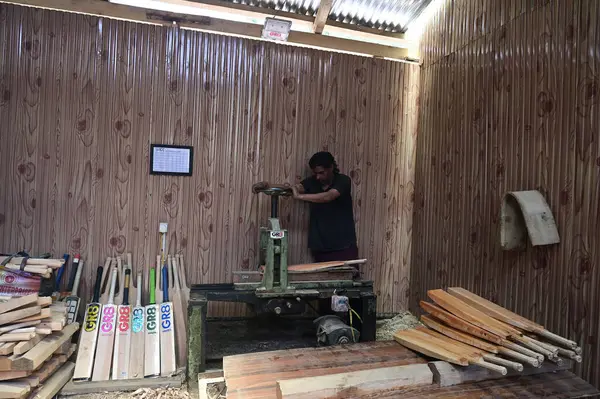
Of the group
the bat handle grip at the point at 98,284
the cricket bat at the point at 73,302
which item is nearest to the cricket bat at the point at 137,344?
the bat handle grip at the point at 98,284

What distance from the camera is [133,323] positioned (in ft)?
10.1

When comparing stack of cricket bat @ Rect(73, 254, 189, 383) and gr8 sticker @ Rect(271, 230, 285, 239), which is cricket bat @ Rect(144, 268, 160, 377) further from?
gr8 sticker @ Rect(271, 230, 285, 239)

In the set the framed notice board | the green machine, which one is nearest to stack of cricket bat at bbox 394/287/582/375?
the green machine

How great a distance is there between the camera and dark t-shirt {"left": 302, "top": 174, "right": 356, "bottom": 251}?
3.74 meters

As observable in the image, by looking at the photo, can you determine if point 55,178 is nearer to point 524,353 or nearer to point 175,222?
point 175,222

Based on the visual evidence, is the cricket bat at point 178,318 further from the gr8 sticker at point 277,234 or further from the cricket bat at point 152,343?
the gr8 sticker at point 277,234

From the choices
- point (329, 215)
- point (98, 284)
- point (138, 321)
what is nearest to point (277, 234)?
Answer: point (329, 215)

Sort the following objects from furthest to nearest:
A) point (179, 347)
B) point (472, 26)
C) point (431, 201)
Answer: point (431, 201) → point (472, 26) → point (179, 347)

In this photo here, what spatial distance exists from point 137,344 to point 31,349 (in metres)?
0.78

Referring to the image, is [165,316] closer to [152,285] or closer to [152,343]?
[152,343]

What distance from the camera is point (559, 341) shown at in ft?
6.28

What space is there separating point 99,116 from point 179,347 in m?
2.43

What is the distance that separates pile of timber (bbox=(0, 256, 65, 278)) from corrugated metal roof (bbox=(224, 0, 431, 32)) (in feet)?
10.5

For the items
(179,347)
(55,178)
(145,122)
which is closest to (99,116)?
(145,122)
